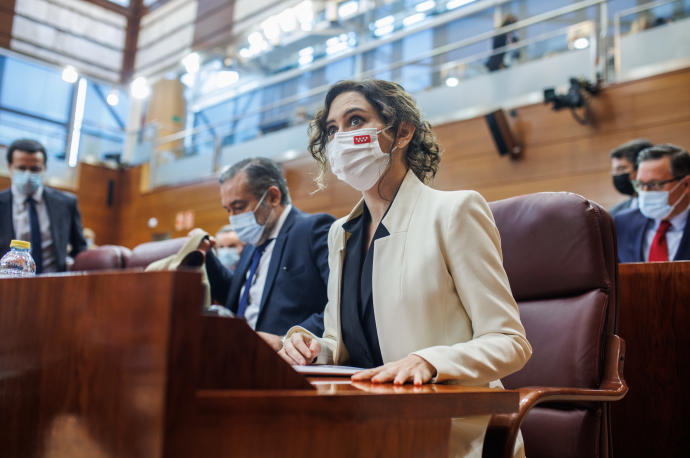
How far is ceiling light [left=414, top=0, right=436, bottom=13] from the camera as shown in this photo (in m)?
7.70

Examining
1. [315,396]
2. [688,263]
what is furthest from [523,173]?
[315,396]

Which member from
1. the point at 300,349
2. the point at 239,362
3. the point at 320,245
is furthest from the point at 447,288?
the point at 320,245

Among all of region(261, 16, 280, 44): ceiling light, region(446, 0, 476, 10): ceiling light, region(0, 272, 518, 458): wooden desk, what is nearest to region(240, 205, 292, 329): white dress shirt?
region(0, 272, 518, 458): wooden desk

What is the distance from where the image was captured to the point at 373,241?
1.28 metres

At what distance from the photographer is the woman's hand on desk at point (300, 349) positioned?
1247 millimetres

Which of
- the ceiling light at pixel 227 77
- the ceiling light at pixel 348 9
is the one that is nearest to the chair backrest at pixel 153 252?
the ceiling light at pixel 348 9

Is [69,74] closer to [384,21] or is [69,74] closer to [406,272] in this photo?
[384,21]

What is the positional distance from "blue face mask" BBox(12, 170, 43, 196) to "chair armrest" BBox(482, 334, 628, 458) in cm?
309

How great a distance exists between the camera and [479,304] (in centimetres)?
111

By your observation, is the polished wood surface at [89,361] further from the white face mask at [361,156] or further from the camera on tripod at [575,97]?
the camera on tripod at [575,97]

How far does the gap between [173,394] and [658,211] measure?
2868 mm

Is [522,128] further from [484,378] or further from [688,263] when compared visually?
[484,378]

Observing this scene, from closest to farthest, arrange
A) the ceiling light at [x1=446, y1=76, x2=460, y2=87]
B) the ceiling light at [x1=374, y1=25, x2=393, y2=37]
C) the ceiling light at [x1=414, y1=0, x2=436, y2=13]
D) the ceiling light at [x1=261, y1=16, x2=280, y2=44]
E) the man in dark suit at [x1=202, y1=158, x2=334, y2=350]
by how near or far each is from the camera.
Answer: the man in dark suit at [x1=202, y1=158, x2=334, y2=350] < the ceiling light at [x1=446, y1=76, x2=460, y2=87] < the ceiling light at [x1=414, y1=0, x2=436, y2=13] < the ceiling light at [x1=374, y1=25, x2=393, y2=37] < the ceiling light at [x1=261, y1=16, x2=280, y2=44]

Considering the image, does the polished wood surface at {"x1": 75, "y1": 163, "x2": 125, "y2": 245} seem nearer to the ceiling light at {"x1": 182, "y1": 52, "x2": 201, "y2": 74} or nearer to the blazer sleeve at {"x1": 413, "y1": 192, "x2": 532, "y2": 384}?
the ceiling light at {"x1": 182, "y1": 52, "x2": 201, "y2": 74}
